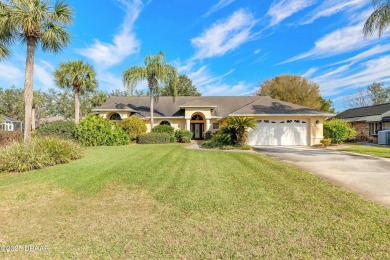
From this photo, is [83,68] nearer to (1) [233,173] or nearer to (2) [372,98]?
(1) [233,173]

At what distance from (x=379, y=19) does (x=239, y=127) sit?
1041cm

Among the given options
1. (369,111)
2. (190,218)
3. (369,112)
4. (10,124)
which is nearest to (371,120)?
(369,112)

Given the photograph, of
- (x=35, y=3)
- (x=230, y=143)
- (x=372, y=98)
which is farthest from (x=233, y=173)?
(x=372, y=98)

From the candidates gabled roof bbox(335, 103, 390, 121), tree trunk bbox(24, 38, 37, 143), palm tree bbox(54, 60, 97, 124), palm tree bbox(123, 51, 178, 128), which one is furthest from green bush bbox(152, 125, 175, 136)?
gabled roof bbox(335, 103, 390, 121)

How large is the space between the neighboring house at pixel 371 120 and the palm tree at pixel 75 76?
33067 mm

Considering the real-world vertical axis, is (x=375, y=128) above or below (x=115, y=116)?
below

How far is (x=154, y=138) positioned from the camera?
21.7 meters

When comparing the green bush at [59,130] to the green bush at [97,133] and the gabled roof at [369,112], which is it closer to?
the green bush at [97,133]

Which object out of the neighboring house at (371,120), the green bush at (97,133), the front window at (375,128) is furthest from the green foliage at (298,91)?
the green bush at (97,133)

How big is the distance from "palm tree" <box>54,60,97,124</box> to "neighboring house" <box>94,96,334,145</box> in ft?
10.1

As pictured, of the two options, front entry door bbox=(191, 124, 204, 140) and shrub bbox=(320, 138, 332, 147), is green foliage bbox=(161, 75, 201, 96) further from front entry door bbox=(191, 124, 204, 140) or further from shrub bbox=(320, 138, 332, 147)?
shrub bbox=(320, 138, 332, 147)

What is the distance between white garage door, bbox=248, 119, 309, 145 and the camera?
19922mm

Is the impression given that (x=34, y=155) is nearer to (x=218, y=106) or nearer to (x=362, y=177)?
(x=362, y=177)

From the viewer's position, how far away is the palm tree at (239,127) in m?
15.7
